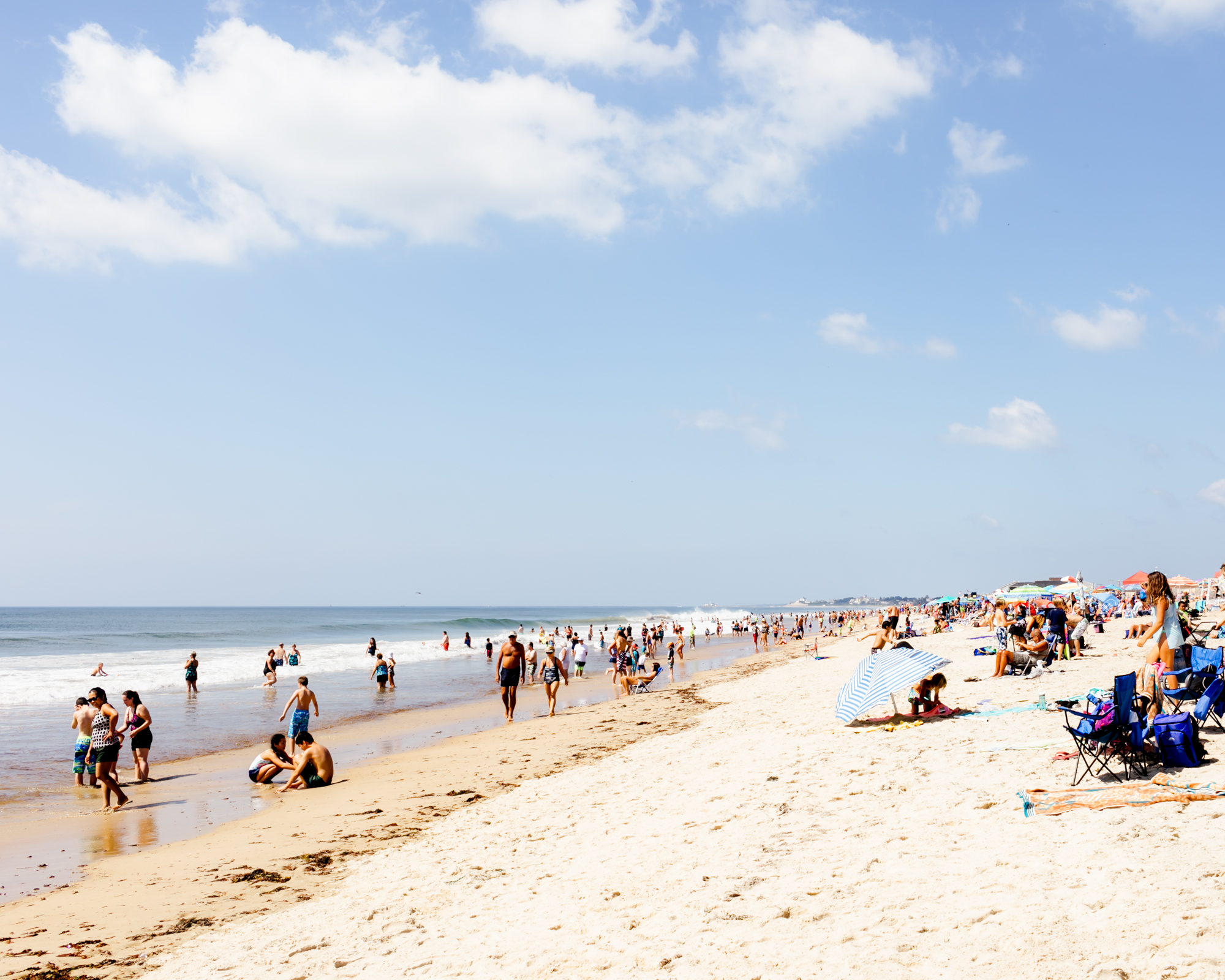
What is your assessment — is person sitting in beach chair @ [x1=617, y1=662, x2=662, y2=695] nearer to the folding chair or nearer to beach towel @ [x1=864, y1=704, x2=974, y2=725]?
beach towel @ [x1=864, y1=704, x2=974, y2=725]

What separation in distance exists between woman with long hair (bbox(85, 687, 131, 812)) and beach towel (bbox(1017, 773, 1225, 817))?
1083 centimetres

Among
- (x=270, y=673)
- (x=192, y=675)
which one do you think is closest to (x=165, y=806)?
(x=192, y=675)

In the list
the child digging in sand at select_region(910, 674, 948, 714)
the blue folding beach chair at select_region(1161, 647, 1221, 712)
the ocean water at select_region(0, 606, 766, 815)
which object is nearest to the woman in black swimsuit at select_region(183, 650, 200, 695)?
the ocean water at select_region(0, 606, 766, 815)

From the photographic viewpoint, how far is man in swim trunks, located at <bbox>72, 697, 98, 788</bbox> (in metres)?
11.4

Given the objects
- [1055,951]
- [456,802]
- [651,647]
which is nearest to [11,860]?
[456,802]

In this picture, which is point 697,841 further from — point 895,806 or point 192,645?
point 192,645

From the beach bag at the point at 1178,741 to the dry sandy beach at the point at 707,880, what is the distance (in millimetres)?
182

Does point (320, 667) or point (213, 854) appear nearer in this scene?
point (213, 854)

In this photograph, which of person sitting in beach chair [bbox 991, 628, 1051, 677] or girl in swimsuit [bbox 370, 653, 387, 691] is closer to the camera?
person sitting in beach chair [bbox 991, 628, 1051, 677]

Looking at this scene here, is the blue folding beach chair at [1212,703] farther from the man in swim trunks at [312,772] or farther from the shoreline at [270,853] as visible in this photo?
the man in swim trunks at [312,772]

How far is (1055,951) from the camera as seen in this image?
3.87 metres

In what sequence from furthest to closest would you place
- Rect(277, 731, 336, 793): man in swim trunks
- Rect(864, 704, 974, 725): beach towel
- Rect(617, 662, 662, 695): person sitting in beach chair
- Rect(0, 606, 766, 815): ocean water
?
Rect(617, 662, 662, 695): person sitting in beach chair, Rect(0, 606, 766, 815): ocean water, Rect(277, 731, 336, 793): man in swim trunks, Rect(864, 704, 974, 725): beach towel

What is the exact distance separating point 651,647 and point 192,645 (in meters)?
38.3

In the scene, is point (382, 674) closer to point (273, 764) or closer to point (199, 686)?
point (199, 686)
